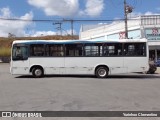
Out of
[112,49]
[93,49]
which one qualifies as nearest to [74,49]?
[93,49]

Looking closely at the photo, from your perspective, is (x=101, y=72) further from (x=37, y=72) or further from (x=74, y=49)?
(x=37, y=72)

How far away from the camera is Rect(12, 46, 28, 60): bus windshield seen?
83.8 feet

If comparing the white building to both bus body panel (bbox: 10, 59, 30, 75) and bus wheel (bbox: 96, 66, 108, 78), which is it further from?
bus body panel (bbox: 10, 59, 30, 75)

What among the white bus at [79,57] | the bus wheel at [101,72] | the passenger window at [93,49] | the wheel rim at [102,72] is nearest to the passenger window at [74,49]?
the white bus at [79,57]

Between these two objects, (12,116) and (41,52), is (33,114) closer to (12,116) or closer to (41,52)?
(12,116)

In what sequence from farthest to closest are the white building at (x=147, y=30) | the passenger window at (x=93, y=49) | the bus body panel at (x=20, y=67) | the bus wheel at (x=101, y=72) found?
the white building at (x=147, y=30), the bus body panel at (x=20, y=67), the passenger window at (x=93, y=49), the bus wheel at (x=101, y=72)

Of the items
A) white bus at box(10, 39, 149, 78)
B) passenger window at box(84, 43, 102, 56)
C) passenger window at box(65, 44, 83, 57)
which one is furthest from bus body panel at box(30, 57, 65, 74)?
passenger window at box(84, 43, 102, 56)

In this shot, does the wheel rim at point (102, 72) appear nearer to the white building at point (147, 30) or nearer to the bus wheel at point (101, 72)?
the bus wheel at point (101, 72)

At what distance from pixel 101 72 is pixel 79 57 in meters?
1.87

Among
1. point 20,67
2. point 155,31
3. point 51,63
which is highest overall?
point 155,31

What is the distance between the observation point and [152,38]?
145 feet

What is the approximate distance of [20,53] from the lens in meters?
25.6

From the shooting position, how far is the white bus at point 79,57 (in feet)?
82.0

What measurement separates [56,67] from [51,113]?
51.2 feet
